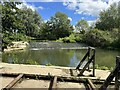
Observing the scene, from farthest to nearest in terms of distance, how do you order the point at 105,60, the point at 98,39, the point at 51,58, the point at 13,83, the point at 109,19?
the point at 109,19 → the point at 98,39 → the point at 51,58 → the point at 105,60 → the point at 13,83

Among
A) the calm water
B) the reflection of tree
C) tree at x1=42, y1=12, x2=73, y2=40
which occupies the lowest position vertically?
the reflection of tree

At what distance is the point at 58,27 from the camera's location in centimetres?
2972

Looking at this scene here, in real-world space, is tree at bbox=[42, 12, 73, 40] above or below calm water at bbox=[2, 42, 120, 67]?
above

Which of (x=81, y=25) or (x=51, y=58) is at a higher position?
(x=81, y=25)

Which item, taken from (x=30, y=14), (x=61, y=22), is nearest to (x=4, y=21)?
(x=61, y=22)

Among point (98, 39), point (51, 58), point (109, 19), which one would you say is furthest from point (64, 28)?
point (51, 58)

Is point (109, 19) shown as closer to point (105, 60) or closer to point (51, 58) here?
point (105, 60)

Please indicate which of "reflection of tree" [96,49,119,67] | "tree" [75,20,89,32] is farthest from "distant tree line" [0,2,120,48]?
"reflection of tree" [96,49,119,67]

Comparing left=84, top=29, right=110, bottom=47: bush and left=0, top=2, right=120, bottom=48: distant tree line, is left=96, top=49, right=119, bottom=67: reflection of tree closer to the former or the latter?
left=0, top=2, right=120, bottom=48: distant tree line

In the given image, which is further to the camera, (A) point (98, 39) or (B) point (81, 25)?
Answer: (B) point (81, 25)

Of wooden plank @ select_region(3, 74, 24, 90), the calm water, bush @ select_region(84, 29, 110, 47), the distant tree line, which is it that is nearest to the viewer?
wooden plank @ select_region(3, 74, 24, 90)

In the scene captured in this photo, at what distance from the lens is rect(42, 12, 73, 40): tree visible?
28.5 meters

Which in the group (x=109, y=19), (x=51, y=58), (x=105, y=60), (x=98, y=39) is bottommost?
(x=105, y=60)

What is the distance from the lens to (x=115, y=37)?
797 inches
